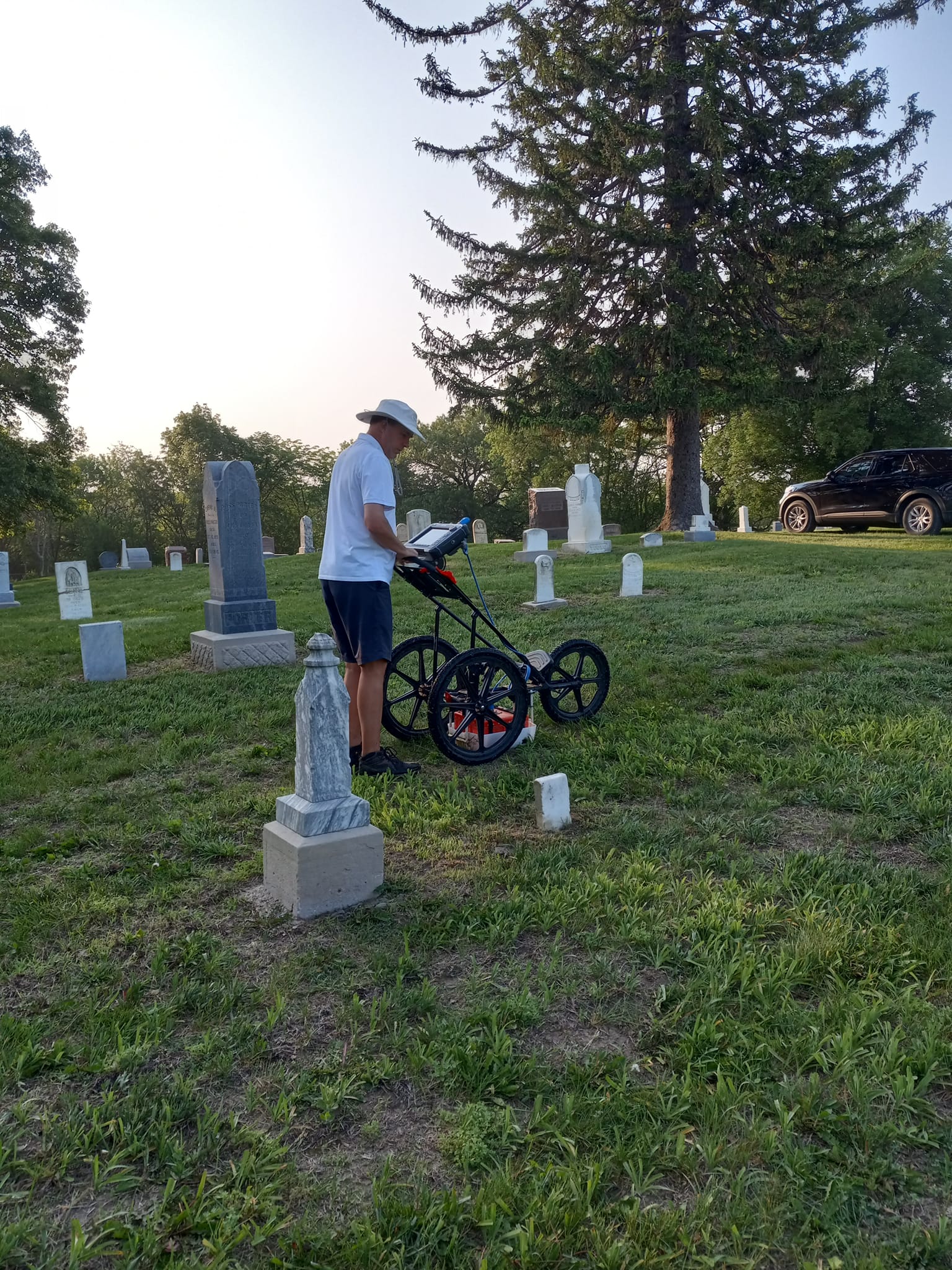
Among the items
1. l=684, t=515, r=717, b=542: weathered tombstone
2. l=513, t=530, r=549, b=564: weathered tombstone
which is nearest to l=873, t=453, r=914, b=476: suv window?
l=684, t=515, r=717, b=542: weathered tombstone

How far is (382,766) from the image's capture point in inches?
166

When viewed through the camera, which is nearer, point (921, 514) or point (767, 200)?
point (921, 514)

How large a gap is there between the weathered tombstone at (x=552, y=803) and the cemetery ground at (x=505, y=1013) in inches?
4.6

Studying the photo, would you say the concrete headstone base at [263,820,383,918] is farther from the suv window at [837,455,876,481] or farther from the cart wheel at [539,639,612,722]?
the suv window at [837,455,876,481]

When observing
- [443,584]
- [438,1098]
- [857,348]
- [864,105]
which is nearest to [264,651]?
[443,584]

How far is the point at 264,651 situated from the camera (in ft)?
24.7

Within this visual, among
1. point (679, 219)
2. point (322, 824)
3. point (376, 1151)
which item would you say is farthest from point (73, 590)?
point (679, 219)

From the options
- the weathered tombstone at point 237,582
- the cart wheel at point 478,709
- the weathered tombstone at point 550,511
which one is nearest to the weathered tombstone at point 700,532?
the weathered tombstone at point 550,511

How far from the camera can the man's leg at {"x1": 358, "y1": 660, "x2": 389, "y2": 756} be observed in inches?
163

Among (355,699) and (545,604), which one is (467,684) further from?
(545,604)

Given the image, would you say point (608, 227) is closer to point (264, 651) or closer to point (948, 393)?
point (264, 651)

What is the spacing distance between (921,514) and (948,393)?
1839cm

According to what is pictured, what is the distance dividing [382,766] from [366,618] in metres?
0.78

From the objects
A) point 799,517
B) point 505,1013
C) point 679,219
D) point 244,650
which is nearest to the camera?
point 505,1013
